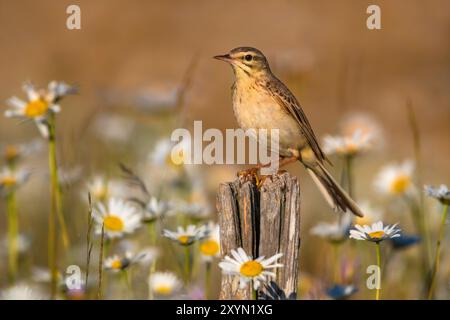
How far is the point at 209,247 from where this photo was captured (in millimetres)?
5137

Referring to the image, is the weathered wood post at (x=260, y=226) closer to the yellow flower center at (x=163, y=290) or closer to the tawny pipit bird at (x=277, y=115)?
A: the yellow flower center at (x=163, y=290)

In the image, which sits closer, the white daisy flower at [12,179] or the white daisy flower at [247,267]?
the white daisy flower at [247,267]

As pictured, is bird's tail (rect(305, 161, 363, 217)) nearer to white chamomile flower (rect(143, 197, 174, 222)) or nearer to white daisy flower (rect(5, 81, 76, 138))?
white chamomile flower (rect(143, 197, 174, 222))

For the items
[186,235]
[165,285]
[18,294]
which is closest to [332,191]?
[165,285]

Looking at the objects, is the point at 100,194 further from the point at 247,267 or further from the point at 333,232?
the point at 247,267

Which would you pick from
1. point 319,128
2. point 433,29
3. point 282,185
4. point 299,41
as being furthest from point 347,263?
point 433,29

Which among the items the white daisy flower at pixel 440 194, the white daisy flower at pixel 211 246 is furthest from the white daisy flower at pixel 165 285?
the white daisy flower at pixel 440 194

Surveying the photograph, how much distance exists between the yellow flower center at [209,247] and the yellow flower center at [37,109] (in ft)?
4.20

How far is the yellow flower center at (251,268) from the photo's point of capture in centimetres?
377

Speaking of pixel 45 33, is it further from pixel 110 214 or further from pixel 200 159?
pixel 110 214

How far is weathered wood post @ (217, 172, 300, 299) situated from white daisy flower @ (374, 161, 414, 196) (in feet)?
8.00

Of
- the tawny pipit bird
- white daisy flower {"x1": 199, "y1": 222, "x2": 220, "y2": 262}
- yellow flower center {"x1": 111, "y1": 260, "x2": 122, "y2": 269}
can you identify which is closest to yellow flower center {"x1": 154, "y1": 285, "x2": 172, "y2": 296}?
white daisy flower {"x1": 199, "y1": 222, "x2": 220, "y2": 262}

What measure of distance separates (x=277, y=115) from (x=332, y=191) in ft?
2.22
